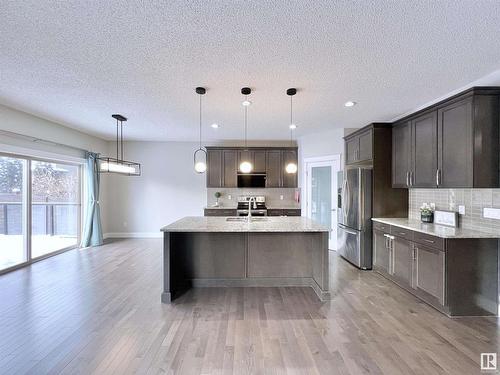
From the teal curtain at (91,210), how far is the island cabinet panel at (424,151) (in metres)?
6.39

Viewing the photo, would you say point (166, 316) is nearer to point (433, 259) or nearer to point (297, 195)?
point (433, 259)

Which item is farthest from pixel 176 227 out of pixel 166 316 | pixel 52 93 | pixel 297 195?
pixel 297 195

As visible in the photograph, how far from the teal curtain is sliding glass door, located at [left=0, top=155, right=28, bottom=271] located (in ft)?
4.44

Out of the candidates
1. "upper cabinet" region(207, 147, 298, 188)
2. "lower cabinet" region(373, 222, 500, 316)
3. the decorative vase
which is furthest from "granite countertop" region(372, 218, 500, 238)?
"upper cabinet" region(207, 147, 298, 188)

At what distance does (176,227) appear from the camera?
10.5ft

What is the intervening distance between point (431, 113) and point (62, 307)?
16.9 ft

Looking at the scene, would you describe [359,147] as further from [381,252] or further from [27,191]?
[27,191]

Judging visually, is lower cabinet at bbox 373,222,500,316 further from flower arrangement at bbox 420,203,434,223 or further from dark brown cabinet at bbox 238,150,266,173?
dark brown cabinet at bbox 238,150,266,173

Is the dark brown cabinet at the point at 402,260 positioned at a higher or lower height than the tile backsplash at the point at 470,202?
lower

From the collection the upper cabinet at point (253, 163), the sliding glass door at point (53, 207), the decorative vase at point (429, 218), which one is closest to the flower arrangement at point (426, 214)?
the decorative vase at point (429, 218)

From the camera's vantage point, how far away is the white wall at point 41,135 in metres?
3.99

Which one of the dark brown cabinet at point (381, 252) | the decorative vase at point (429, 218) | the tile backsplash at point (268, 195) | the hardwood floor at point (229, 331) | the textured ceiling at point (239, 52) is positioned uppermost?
the textured ceiling at point (239, 52)

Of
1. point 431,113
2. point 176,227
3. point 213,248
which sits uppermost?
point 431,113

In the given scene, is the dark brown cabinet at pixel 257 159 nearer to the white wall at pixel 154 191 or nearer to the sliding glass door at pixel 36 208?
the white wall at pixel 154 191
